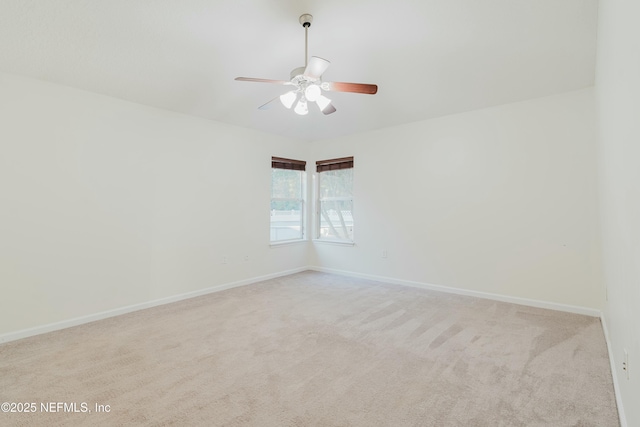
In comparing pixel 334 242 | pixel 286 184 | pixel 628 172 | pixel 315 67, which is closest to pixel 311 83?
pixel 315 67

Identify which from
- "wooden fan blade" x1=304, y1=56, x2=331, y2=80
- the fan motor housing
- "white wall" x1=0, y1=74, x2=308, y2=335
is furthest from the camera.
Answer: "white wall" x1=0, y1=74, x2=308, y2=335

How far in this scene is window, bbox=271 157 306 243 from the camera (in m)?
5.17

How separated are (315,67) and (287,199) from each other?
3.35m

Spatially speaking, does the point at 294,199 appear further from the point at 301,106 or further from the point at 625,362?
the point at 625,362

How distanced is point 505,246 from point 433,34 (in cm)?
258

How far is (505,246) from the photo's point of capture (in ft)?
12.0

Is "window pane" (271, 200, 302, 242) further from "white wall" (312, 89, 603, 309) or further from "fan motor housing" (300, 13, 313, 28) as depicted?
"fan motor housing" (300, 13, 313, 28)

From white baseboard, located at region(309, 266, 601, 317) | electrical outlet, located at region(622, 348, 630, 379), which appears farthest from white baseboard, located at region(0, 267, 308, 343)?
electrical outlet, located at region(622, 348, 630, 379)

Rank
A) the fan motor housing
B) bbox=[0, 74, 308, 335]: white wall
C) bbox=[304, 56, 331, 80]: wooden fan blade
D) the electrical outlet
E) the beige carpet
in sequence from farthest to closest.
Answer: bbox=[0, 74, 308, 335]: white wall, the fan motor housing, bbox=[304, 56, 331, 80]: wooden fan blade, the beige carpet, the electrical outlet

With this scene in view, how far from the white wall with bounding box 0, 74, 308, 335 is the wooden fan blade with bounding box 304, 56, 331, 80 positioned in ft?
7.66

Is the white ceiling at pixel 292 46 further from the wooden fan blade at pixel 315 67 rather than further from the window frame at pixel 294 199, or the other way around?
the window frame at pixel 294 199

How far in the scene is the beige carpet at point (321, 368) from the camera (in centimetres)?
170

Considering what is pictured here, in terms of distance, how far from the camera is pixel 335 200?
17.8 feet

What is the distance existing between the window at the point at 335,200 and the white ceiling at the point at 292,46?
184 cm
